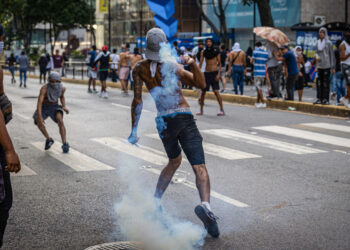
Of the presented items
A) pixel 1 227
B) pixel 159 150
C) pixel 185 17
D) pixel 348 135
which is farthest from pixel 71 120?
pixel 185 17

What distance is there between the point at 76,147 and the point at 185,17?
47969 mm

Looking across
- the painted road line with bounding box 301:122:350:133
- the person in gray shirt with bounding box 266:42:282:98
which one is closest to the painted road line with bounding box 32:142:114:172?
the painted road line with bounding box 301:122:350:133

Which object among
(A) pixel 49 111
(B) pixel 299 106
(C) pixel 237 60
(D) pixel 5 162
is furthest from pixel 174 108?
(C) pixel 237 60

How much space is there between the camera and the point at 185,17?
56656 millimetres

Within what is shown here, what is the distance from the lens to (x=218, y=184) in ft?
23.1

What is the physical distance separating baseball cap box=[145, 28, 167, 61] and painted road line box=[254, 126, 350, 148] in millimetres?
5839

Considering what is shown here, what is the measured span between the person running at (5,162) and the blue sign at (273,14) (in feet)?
119

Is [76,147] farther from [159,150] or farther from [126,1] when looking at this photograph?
[126,1]

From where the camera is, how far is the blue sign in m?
38.6

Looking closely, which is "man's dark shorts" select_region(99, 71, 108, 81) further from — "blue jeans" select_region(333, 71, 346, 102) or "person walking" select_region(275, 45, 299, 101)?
"blue jeans" select_region(333, 71, 346, 102)

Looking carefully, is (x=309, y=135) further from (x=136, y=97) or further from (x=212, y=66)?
(x=136, y=97)

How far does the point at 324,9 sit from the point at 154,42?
37489 mm

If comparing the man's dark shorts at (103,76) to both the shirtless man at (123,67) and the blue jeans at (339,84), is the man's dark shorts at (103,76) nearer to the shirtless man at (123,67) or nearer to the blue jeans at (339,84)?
the shirtless man at (123,67)

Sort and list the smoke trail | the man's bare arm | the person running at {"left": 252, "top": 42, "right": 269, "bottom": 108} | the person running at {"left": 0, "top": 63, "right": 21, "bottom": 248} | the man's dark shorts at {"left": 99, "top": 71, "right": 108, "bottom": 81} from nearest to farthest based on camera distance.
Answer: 1. the person running at {"left": 0, "top": 63, "right": 21, "bottom": 248}
2. the smoke trail
3. the man's bare arm
4. the person running at {"left": 252, "top": 42, "right": 269, "bottom": 108}
5. the man's dark shorts at {"left": 99, "top": 71, "right": 108, "bottom": 81}
